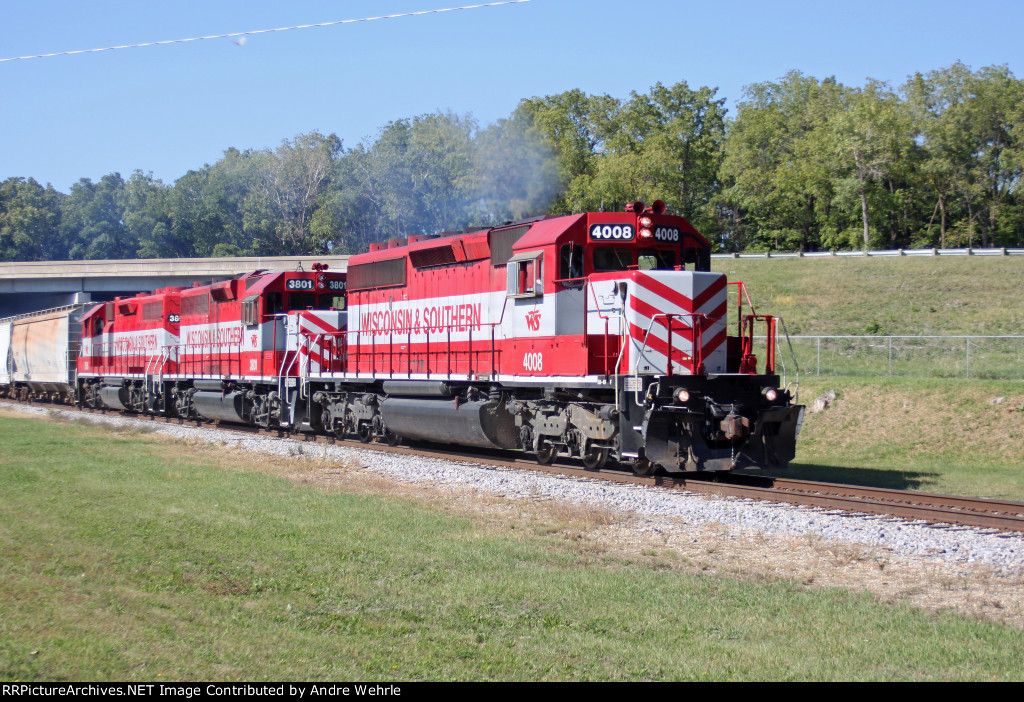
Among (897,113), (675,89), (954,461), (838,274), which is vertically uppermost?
Result: (675,89)

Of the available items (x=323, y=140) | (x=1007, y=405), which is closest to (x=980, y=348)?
(x=1007, y=405)

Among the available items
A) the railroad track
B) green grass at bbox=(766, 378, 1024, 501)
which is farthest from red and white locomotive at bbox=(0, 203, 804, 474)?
green grass at bbox=(766, 378, 1024, 501)

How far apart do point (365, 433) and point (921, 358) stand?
54.3ft

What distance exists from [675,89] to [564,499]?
7048 cm

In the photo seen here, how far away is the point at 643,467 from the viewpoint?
44.2 ft

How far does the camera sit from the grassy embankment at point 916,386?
16.4 m

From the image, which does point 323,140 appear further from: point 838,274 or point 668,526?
point 668,526

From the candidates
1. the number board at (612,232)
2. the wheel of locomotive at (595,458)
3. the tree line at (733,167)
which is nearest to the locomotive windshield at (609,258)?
the number board at (612,232)

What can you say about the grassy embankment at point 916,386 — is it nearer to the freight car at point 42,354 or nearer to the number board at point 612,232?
the number board at point 612,232

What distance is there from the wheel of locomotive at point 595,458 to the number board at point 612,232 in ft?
10.6

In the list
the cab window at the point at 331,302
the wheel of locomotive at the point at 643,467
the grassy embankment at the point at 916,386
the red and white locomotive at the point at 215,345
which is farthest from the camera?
the cab window at the point at 331,302

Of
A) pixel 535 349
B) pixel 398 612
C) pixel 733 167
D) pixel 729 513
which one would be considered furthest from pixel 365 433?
pixel 733 167

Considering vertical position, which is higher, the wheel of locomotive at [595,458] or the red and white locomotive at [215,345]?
the red and white locomotive at [215,345]

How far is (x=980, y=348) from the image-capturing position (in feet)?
88.3
